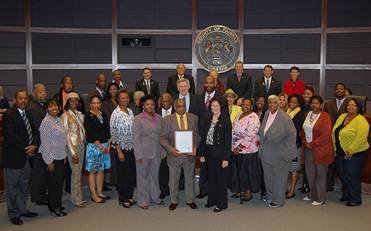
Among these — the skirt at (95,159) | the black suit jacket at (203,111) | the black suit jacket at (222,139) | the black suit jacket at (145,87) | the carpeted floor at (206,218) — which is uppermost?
the black suit jacket at (145,87)

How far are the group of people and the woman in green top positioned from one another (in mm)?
13

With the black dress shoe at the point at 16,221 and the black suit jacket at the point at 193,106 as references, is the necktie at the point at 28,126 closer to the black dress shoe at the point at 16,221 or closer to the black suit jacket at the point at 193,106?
the black dress shoe at the point at 16,221

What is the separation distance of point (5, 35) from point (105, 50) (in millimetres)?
2102

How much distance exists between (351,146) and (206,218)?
219 centimetres

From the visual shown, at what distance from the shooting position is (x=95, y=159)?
5.91 meters

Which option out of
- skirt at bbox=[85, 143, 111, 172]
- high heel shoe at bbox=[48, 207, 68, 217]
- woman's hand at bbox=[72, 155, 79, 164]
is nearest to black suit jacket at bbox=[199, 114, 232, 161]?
skirt at bbox=[85, 143, 111, 172]

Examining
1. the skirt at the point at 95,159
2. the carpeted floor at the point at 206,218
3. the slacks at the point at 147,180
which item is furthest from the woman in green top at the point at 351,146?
the skirt at the point at 95,159

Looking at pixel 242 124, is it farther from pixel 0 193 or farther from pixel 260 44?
pixel 260 44

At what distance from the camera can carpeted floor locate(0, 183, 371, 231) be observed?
5121 millimetres

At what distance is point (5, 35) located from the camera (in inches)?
369

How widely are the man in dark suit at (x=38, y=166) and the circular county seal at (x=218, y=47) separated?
15.1 ft

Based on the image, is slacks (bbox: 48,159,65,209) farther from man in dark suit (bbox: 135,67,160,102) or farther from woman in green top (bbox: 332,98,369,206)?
woman in green top (bbox: 332,98,369,206)

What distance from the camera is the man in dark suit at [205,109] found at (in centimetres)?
584

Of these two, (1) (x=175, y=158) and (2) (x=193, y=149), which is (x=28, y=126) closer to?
(1) (x=175, y=158)
